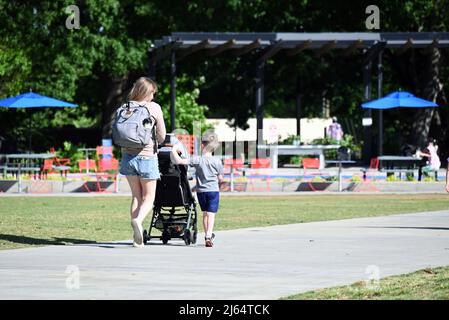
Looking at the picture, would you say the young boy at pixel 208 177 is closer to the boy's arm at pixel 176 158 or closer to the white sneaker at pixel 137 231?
the boy's arm at pixel 176 158

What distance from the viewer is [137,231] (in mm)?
12984

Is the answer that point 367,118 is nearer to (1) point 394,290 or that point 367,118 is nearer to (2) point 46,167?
(2) point 46,167

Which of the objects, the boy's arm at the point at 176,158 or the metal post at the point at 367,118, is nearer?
the boy's arm at the point at 176,158

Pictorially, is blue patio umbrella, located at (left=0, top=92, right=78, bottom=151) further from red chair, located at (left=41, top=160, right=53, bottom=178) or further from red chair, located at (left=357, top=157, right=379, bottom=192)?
red chair, located at (left=357, top=157, right=379, bottom=192)

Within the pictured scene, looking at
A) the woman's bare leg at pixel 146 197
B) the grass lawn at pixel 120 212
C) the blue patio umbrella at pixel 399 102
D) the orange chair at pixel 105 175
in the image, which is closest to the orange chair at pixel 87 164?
the orange chair at pixel 105 175

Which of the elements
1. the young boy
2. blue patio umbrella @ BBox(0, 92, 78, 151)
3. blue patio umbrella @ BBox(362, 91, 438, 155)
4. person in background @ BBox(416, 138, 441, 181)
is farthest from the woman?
blue patio umbrella @ BBox(362, 91, 438, 155)

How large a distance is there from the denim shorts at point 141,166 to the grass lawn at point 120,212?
5.90 ft

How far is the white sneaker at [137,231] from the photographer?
1284cm

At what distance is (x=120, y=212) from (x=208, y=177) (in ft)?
21.5

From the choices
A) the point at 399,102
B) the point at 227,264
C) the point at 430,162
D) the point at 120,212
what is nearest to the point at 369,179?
the point at 430,162

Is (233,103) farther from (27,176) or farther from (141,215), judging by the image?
(141,215)

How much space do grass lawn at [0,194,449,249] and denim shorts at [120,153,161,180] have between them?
1.80 meters

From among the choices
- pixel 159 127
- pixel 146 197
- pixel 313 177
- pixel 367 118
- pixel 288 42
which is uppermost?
pixel 288 42

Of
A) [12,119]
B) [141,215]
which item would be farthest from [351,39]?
[141,215]
